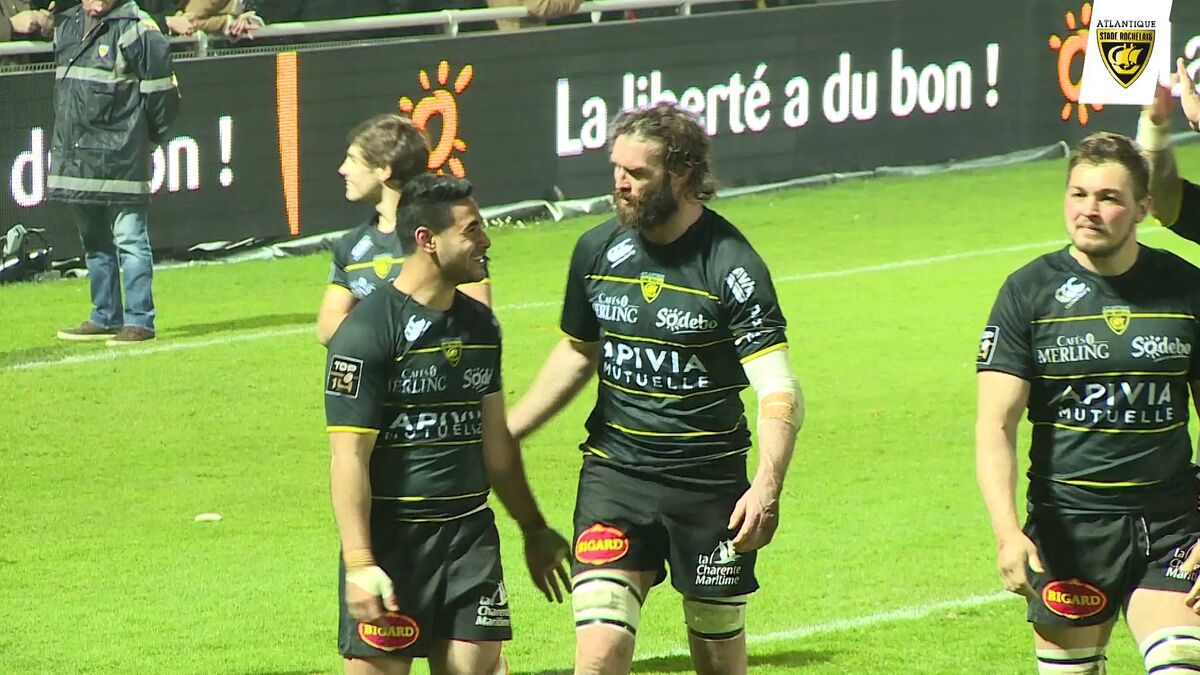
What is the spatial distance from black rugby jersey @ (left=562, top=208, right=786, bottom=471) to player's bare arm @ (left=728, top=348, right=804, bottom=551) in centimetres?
7

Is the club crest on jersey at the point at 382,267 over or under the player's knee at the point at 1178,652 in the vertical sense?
over

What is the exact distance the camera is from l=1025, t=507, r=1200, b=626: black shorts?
6.05 m

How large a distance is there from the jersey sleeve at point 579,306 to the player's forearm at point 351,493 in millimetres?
1145

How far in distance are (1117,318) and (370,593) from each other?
2.25 meters

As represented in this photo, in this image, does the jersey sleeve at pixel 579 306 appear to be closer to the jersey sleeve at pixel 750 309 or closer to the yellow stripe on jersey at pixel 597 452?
the yellow stripe on jersey at pixel 597 452

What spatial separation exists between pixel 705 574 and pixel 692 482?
286mm

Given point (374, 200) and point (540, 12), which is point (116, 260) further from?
point (374, 200)

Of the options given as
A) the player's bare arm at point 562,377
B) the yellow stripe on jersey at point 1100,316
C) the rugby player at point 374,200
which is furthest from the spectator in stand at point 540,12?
the yellow stripe on jersey at point 1100,316

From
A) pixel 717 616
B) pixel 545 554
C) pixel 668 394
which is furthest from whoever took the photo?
pixel 717 616

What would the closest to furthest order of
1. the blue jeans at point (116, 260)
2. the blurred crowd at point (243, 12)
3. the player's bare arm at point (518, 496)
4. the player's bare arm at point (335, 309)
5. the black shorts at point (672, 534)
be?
the player's bare arm at point (518, 496)
the black shorts at point (672, 534)
the player's bare arm at point (335, 309)
the blue jeans at point (116, 260)
the blurred crowd at point (243, 12)

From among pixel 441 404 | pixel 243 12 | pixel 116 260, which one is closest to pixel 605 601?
pixel 441 404

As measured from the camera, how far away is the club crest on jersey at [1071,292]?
6062 mm

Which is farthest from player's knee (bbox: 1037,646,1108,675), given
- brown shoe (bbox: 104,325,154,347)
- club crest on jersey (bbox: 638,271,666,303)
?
brown shoe (bbox: 104,325,154,347)

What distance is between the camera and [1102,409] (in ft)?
19.9
